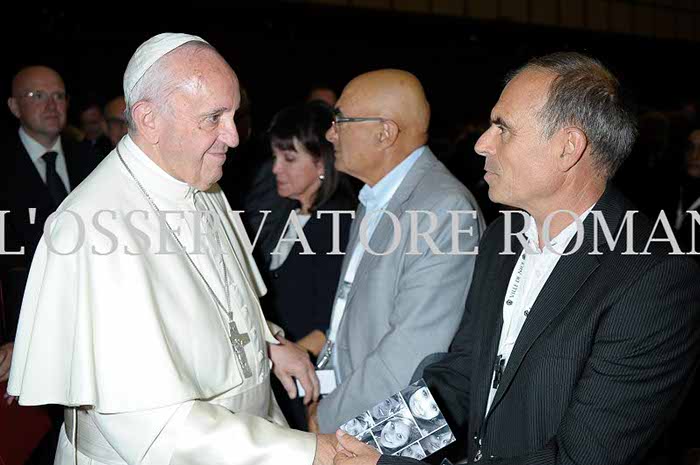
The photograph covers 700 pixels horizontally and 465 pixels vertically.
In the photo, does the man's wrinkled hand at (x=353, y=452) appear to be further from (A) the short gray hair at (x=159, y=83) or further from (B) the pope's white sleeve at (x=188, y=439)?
(A) the short gray hair at (x=159, y=83)

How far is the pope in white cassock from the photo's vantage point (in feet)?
6.36

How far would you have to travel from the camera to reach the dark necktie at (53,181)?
4461mm

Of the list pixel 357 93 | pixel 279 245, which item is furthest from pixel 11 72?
pixel 357 93

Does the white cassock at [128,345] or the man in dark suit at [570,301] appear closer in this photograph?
the man in dark suit at [570,301]

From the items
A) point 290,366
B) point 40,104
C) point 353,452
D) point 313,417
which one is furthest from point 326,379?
point 40,104

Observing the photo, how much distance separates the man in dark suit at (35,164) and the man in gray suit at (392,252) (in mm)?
1634

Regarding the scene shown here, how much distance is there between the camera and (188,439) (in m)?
1.93

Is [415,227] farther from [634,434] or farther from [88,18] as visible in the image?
[88,18]

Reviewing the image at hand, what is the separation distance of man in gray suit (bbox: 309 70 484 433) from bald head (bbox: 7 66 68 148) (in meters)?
2.34

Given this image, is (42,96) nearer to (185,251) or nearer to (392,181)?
(392,181)

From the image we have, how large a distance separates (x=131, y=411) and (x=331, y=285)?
1673 millimetres

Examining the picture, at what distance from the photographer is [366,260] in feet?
9.48

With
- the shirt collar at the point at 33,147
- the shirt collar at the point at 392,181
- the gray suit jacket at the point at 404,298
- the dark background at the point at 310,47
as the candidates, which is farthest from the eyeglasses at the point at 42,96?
the gray suit jacket at the point at 404,298

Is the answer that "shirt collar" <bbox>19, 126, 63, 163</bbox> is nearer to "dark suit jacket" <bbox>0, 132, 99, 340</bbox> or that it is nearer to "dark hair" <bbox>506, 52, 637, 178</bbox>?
"dark suit jacket" <bbox>0, 132, 99, 340</bbox>
